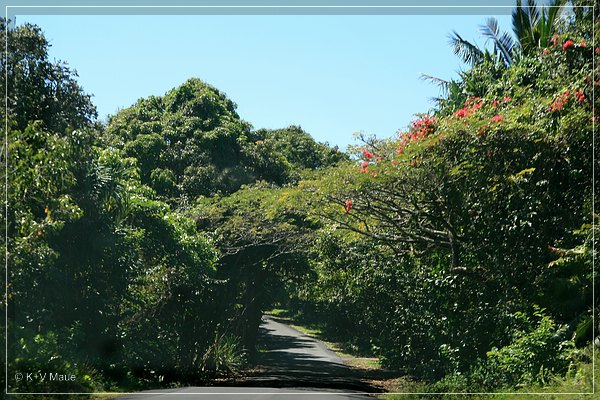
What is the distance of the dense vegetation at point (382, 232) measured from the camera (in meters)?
12.8

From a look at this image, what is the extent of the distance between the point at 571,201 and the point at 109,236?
9.55m

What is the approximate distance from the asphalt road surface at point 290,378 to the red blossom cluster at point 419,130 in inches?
219

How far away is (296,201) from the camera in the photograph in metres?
18.0

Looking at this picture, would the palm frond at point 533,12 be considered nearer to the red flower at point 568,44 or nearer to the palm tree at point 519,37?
the palm tree at point 519,37

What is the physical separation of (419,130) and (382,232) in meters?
3.79

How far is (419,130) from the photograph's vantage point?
592 inches

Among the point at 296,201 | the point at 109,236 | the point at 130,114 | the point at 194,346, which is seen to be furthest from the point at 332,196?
the point at 130,114

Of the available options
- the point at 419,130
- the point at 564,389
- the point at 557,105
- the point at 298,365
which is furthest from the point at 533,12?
the point at 298,365

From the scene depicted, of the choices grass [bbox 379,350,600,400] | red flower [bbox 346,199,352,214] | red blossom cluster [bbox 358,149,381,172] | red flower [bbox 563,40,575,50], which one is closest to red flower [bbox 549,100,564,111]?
Answer: red flower [bbox 563,40,575,50]

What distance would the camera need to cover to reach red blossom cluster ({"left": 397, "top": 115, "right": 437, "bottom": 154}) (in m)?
14.9

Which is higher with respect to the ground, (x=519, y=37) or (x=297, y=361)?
(x=519, y=37)

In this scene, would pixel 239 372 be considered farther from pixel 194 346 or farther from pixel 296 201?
pixel 296 201

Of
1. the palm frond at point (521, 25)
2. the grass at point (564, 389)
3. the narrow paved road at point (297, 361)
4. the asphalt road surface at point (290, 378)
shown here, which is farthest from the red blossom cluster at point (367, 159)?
the narrow paved road at point (297, 361)

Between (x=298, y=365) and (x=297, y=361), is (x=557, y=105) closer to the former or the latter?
(x=298, y=365)
